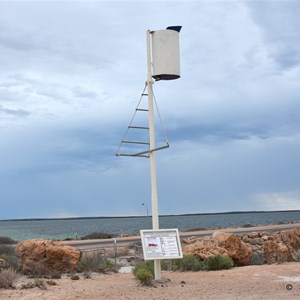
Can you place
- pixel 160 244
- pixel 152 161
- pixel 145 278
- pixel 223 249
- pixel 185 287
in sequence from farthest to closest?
pixel 223 249
pixel 152 161
pixel 160 244
pixel 145 278
pixel 185 287

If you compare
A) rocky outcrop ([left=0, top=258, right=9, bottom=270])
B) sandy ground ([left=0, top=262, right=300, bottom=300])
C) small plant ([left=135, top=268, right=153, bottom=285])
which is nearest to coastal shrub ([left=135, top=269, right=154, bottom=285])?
small plant ([left=135, top=268, right=153, bottom=285])

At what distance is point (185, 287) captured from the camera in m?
14.5

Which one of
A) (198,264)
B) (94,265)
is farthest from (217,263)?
(94,265)

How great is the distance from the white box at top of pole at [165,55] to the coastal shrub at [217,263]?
6305 mm

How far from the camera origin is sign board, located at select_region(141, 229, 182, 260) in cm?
1520

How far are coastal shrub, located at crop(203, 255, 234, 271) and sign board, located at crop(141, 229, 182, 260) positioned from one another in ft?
11.1

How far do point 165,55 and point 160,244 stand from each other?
5002 mm

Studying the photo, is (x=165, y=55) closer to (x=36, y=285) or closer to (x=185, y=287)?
(x=185, y=287)

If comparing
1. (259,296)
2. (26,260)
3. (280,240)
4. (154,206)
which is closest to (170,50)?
(154,206)

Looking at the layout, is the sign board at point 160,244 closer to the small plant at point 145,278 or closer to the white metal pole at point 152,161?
the white metal pole at point 152,161

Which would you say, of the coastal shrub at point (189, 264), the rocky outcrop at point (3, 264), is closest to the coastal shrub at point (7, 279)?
the rocky outcrop at point (3, 264)

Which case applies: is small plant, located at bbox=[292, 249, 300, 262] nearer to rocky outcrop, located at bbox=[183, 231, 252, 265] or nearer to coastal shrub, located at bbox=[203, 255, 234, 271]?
rocky outcrop, located at bbox=[183, 231, 252, 265]

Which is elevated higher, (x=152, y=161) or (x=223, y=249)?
(x=152, y=161)

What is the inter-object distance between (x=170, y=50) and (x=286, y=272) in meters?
7.24
